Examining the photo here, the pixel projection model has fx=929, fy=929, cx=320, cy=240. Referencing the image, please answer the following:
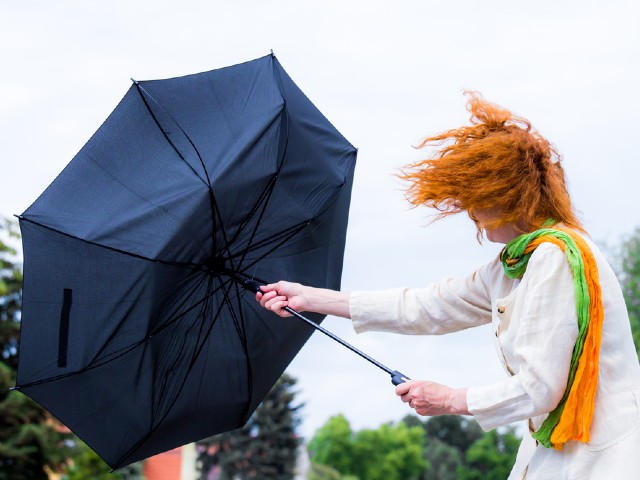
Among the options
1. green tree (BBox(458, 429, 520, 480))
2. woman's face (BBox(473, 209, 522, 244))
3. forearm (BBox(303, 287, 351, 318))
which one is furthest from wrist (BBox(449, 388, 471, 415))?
green tree (BBox(458, 429, 520, 480))

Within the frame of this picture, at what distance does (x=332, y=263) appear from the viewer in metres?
4.92

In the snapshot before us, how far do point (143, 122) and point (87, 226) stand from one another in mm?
538

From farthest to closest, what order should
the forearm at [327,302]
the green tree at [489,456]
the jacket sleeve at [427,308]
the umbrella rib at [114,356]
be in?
1. the green tree at [489,456]
2. the umbrella rib at [114,356]
3. the forearm at [327,302]
4. the jacket sleeve at [427,308]

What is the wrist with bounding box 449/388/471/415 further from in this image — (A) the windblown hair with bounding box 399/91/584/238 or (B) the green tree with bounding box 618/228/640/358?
(B) the green tree with bounding box 618/228/640/358

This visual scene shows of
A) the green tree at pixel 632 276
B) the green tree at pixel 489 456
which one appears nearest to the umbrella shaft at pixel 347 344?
the green tree at pixel 632 276

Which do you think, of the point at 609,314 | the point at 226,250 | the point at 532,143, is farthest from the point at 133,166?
the point at 609,314

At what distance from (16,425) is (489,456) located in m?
50.3

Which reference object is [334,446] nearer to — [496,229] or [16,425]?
[16,425]

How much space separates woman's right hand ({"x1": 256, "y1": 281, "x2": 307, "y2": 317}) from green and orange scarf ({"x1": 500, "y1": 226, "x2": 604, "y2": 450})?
1359 mm

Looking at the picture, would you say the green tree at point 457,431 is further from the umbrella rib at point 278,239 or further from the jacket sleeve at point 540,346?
the jacket sleeve at point 540,346

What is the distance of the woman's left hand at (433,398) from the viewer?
10.5 ft

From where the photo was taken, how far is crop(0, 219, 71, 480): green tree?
25547 millimetres

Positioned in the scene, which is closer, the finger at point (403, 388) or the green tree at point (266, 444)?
the finger at point (403, 388)

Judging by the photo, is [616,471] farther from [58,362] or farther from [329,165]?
[58,362]
